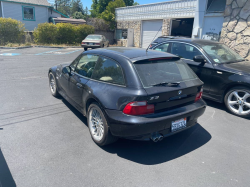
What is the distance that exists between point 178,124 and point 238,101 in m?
2.45

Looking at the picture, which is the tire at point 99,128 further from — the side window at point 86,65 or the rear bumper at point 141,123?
the side window at point 86,65

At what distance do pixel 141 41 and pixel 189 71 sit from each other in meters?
19.9

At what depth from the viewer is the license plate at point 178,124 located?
3434 mm

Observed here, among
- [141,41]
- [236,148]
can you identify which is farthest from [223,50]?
[141,41]

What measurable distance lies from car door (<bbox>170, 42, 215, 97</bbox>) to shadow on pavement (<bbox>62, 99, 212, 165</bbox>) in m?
1.86

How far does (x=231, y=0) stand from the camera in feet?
39.0

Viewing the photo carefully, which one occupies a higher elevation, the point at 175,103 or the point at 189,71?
the point at 189,71

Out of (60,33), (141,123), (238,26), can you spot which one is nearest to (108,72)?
(141,123)

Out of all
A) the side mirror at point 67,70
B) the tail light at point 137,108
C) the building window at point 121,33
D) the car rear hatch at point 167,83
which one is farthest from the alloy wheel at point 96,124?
the building window at point 121,33

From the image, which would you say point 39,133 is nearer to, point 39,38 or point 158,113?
point 158,113

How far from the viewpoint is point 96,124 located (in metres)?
3.80

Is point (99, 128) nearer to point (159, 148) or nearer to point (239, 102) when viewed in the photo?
point (159, 148)

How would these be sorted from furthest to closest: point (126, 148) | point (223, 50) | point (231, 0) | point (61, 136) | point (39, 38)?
1. point (39, 38)
2. point (231, 0)
3. point (223, 50)
4. point (61, 136)
5. point (126, 148)

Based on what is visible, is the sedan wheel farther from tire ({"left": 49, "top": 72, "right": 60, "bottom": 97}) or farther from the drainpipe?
the drainpipe
